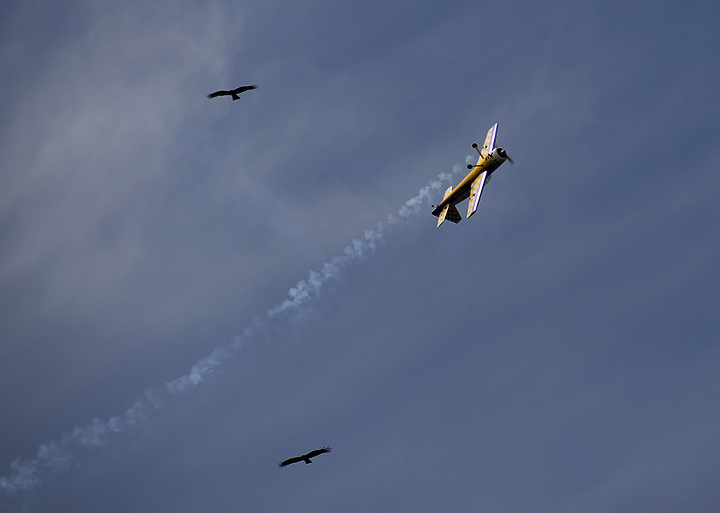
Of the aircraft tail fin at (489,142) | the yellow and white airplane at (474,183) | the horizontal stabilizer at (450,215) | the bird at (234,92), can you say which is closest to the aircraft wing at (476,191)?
the yellow and white airplane at (474,183)

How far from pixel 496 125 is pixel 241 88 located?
40.2 meters

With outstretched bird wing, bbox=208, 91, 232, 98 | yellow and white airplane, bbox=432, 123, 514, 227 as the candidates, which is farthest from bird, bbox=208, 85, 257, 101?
yellow and white airplane, bbox=432, 123, 514, 227

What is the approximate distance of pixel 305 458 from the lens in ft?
218

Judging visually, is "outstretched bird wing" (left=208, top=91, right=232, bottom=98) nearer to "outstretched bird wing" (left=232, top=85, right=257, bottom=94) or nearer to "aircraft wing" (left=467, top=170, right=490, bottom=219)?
"outstretched bird wing" (left=232, top=85, right=257, bottom=94)

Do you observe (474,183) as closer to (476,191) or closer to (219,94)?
(476,191)

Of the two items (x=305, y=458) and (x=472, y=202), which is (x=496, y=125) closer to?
(x=472, y=202)

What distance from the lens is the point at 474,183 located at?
94.6 m

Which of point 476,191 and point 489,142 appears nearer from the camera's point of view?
point 476,191

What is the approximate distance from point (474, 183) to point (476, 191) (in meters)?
1.65

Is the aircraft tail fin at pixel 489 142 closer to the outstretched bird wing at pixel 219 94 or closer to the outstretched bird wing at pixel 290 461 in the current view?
the outstretched bird wing at pixel 219 94

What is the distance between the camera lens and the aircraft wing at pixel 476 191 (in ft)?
303

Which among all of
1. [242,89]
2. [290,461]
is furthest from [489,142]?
[290,461]

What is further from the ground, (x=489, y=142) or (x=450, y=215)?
(x=489, y=142)

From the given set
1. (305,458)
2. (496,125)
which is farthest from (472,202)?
(305,458)
